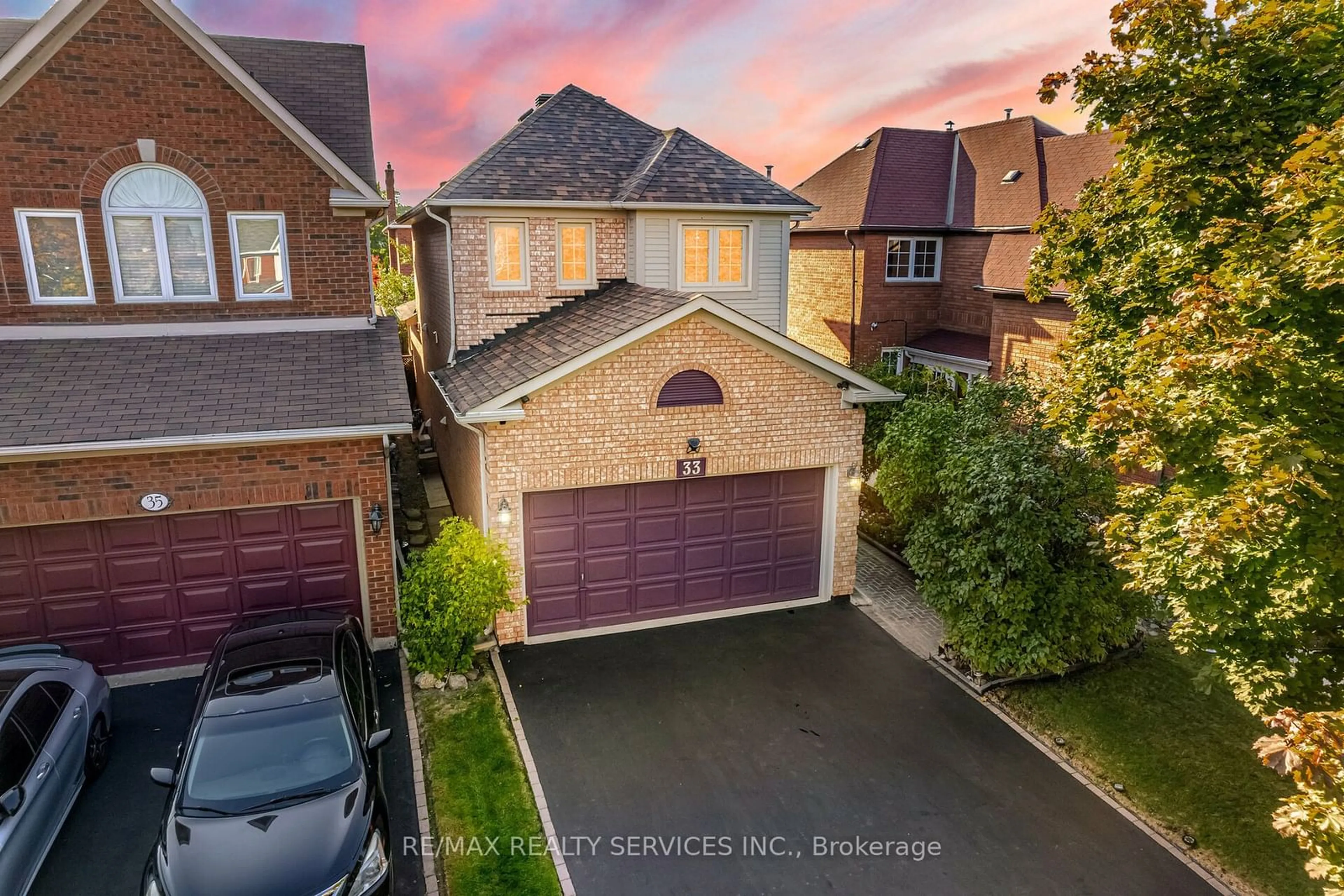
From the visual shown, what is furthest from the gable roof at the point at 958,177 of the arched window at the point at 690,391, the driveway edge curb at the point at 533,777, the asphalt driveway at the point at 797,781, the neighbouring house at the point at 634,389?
the driveway edge curb at the point at 533,777

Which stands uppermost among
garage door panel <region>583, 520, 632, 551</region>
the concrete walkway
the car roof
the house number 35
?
the house number 35

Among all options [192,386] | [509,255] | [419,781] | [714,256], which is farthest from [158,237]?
[714,256]

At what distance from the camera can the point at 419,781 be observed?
9.55 m

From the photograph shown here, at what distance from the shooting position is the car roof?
8438 millimetres

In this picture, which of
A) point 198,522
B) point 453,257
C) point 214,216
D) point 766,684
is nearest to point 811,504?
point 766,684

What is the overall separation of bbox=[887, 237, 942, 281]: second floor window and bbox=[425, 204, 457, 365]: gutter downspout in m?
16.4

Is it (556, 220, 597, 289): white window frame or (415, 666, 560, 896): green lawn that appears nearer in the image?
(415, 666, 560, 896): green lawn

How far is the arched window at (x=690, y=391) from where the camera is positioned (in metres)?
12.5

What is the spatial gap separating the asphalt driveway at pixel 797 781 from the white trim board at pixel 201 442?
4181 millimetres

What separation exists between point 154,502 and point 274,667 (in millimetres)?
3621

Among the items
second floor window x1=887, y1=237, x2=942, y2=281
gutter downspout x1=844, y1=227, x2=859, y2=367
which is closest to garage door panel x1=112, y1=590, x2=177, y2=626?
gutter downspout x1=844, y1=227, x2=859, y2=367

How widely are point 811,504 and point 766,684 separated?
3596 millimetres

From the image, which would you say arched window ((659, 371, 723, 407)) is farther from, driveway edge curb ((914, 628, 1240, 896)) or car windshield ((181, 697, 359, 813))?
car windshield ((181, 697, 359, 813))

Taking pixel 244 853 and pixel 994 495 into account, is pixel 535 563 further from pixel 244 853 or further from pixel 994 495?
pixel 994 495
